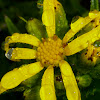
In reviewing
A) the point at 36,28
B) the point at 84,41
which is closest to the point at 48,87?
the point at 84,41

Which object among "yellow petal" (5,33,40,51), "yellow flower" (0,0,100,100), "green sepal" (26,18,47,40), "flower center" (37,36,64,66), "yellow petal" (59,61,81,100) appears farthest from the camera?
"green sepal" (26,18,47,40)

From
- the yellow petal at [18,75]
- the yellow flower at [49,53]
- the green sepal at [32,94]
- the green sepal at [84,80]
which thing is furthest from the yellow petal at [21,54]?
the green sepal at [84,80]

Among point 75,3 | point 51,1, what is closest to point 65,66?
point 51,1

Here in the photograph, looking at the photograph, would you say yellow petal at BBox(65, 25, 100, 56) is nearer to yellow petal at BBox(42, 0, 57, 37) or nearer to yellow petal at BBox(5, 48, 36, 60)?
yellow petal at BBox(42, 0, 57, 37)

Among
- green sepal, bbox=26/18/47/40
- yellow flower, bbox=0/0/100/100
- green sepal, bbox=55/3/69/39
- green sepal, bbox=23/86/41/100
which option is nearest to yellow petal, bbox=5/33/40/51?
yellow flower, bbox=0/0/100/100

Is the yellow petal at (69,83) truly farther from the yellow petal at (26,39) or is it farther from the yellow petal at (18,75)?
the yellow petal at (26,39)

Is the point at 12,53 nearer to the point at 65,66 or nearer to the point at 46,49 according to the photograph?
the point at 46,49
